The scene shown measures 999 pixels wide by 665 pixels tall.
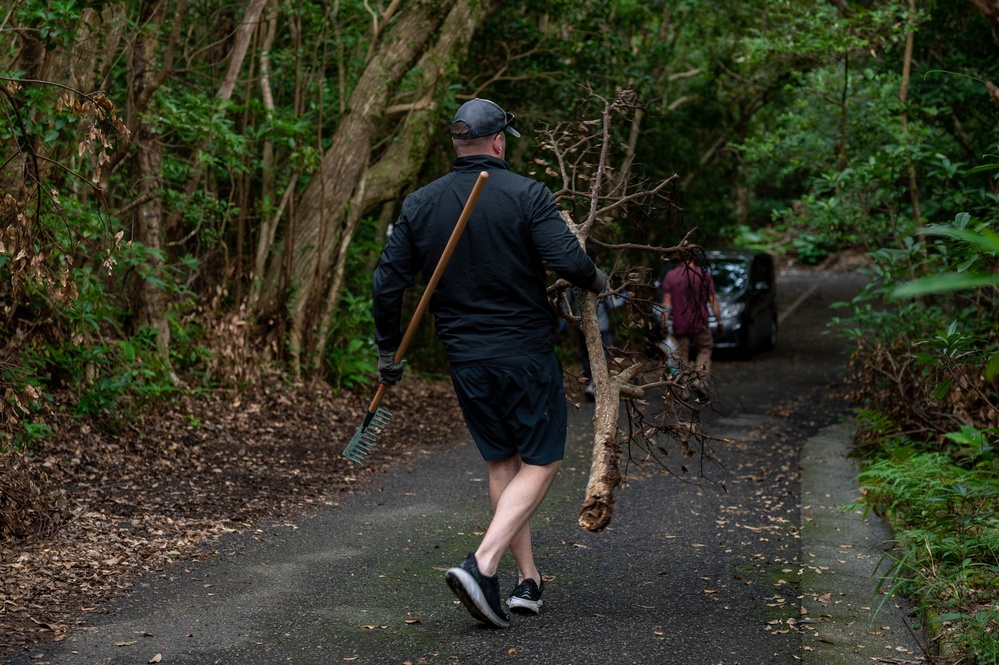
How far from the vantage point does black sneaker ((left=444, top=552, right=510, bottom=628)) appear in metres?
4.34

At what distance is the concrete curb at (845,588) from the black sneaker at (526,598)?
116 centimetres

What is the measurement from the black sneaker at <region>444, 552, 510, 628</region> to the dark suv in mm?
12753

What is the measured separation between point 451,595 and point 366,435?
0.89m

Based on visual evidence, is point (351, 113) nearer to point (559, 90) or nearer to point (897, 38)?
point (559, 90)

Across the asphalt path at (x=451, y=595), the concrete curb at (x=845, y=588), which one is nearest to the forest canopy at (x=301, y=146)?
the asphalt path at (x=451, y=595)

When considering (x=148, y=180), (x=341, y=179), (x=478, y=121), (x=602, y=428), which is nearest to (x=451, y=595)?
(x=602, y=428)

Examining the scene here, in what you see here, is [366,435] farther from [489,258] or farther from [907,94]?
[907,94]

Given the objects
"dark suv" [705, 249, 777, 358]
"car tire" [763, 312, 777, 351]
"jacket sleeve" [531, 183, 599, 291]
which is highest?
"jacket sleeve" [531, 183, 599, 291]

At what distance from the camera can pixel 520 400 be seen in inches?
181

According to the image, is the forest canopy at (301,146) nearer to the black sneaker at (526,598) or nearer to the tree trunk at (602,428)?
the tree trunk at (602,428)

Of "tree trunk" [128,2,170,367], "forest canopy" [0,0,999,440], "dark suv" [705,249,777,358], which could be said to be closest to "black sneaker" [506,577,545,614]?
"forest canopy" [0,0,999,440]

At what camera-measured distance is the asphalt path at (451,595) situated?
4359mm

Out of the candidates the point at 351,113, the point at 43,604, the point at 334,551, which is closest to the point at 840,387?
the point at 351,113

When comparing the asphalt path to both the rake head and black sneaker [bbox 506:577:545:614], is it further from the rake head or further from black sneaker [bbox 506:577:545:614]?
the rake head
